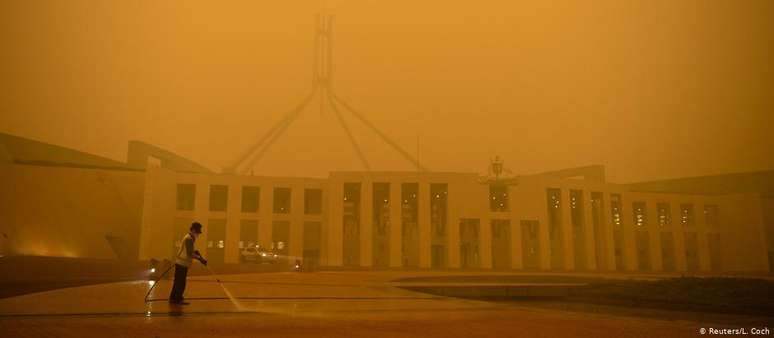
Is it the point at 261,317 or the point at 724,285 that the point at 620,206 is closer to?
the point at 724,285

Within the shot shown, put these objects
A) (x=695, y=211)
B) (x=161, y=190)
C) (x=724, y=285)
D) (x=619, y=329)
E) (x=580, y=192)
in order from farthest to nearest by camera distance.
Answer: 1. (x=695, y=211)
2. (x=580, y=192)
3. (x=161, y=190)
4. (x=724, y=285)
5. (x=619, y=329)

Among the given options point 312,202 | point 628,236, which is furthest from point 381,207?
point 628,236

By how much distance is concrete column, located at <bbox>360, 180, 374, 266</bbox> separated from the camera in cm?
4031

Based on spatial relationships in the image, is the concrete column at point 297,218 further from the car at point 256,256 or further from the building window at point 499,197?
the building window at point 499,197

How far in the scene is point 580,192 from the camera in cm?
4531

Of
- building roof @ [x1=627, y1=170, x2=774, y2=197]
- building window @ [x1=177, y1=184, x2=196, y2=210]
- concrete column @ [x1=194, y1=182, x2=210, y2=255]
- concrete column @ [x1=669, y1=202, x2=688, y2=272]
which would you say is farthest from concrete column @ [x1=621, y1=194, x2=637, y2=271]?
building window @ [x1=177, y1=184, x2=196, y2=210]

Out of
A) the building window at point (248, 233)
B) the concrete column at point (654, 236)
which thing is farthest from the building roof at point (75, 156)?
the concrete column at point (654, 236)

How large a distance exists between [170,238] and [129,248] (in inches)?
163

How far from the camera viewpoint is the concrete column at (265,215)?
135 feet

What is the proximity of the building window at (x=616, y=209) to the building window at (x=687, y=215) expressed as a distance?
232 inches

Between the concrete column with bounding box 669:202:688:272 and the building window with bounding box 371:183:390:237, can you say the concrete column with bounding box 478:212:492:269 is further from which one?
the concrete column with bounding box 669:202:688:272

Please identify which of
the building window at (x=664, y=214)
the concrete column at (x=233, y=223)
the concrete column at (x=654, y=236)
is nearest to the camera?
the concrete column at (x=233, y=223)

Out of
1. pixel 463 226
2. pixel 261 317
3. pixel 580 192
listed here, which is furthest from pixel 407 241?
pixel 261 317

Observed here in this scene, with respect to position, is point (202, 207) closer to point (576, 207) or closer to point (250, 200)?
point (250, 200)
